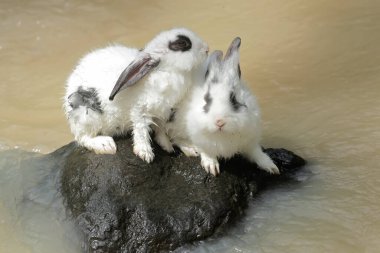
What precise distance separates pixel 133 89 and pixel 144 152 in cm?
48

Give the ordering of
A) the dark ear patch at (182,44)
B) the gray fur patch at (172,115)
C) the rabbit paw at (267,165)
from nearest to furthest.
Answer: the dark ear patch at (182,44)
the gray fur patch at (172,115)
the rabbit paw at (267,165)

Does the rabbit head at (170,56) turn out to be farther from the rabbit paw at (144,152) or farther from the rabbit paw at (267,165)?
the rabbit paw at (267,165)

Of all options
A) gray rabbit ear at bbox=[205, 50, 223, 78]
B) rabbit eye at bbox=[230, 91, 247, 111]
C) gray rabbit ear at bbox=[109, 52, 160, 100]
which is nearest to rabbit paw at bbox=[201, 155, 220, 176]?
rabbit eye at bbox=[230, 91, 247, 111]

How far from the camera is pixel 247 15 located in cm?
876

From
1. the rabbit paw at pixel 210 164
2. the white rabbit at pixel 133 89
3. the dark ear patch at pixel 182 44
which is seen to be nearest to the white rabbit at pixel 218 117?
the rabbit paw at pixel 210 164

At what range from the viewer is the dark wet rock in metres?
4.17

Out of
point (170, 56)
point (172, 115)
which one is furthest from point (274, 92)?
point (170, 56)

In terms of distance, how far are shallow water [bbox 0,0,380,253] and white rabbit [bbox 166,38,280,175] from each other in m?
0.58

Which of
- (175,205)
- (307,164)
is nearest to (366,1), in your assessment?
(307,164)

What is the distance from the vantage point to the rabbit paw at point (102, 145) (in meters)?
4.50

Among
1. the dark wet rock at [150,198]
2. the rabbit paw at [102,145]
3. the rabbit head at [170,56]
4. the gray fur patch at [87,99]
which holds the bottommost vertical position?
the dark wet rock at [150,198]

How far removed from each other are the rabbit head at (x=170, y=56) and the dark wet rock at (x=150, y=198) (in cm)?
64

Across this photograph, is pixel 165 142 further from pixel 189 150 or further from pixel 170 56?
pixel 170 56

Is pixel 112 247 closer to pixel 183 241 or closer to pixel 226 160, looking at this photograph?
pixel 183 241
